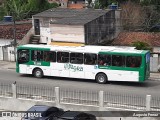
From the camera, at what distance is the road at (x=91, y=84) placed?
27.4 m

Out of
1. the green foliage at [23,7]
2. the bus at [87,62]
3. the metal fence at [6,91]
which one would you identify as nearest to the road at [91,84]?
the bus at [87,62]

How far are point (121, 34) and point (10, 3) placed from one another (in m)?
32.1

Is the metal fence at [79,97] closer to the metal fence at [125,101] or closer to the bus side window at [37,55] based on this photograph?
the metal fence at [125,101]

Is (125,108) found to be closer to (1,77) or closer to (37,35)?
(1,77)

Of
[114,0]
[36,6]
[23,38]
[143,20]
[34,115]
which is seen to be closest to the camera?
[34,115]

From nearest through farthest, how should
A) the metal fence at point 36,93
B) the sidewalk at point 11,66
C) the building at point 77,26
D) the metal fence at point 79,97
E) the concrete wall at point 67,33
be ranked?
the metal fence at point 79,97
the metal fence at point 36,93
the sidewalk at point 11,66
the concrete wall at point 67,33
the building at point 77,26

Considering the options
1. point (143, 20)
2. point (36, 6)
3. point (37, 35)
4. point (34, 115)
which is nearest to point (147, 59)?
point (34, 115)

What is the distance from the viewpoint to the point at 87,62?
2928cm

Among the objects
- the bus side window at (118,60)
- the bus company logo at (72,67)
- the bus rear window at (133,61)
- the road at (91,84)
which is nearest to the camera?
the road at (91,84)

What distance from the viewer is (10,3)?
2763 inches

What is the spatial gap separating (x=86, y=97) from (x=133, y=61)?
20.0 ft

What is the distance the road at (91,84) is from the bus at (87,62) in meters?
0.46

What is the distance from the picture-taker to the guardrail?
21.9m

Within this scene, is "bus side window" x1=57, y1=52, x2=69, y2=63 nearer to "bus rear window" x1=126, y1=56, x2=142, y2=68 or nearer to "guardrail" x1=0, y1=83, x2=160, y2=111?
"bus rear window" x1=126, y1=56, x2=142, y2=68
